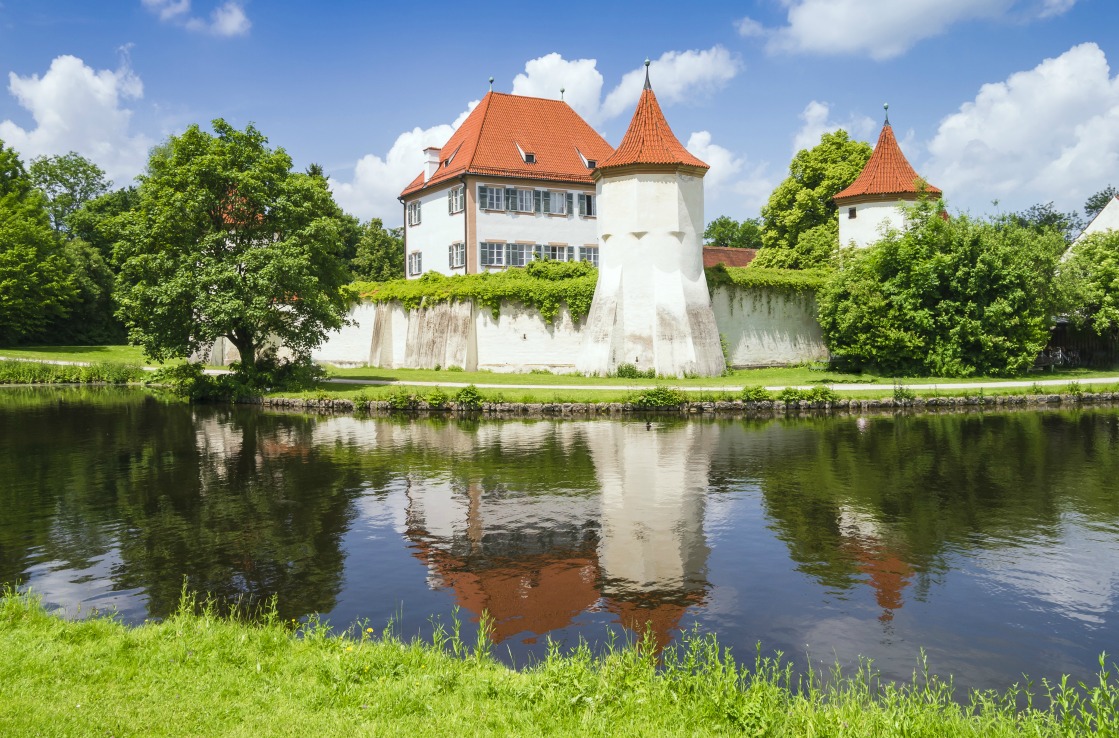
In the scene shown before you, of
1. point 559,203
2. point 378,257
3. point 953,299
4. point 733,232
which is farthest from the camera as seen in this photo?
point 733,232

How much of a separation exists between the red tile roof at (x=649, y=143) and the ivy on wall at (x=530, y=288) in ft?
18.3

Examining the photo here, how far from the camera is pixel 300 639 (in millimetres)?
7926

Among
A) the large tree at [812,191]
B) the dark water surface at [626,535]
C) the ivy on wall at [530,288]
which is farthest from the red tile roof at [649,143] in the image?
the dark water surface at [626,535]

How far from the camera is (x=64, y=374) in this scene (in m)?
42.3

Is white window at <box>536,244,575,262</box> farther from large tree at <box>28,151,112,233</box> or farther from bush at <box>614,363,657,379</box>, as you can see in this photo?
large tree at <box>28,151,112,233</box>

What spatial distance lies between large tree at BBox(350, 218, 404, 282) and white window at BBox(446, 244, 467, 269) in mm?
13248

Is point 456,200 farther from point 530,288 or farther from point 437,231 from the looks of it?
point 530,288

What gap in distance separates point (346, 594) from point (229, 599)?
131 centimetres

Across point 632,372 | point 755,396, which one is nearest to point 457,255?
point 632,372

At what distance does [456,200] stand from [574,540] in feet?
122

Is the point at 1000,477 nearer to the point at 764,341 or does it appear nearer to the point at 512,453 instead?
the point at 512,453

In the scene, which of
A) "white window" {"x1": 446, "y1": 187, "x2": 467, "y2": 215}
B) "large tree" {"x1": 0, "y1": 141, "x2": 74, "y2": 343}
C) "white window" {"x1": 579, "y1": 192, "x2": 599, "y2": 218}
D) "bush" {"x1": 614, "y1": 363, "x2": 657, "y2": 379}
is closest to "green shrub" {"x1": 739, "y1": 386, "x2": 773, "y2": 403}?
"bush" {"x1": 614, "y1": 363, "x2": 657, "y2": 379}

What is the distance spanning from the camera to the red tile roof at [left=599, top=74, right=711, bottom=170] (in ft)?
116

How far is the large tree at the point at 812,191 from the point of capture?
48531 millimetres
